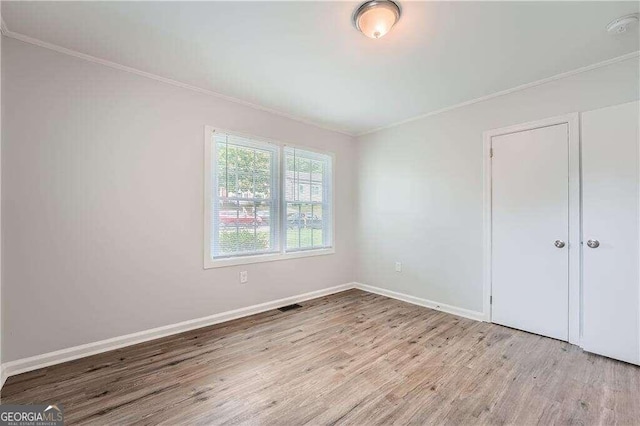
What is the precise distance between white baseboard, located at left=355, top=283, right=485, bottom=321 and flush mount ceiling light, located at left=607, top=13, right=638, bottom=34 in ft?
8.97

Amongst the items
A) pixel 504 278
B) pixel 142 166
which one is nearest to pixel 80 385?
pixel 142 166

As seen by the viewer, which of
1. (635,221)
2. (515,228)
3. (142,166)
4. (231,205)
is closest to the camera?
(635,221)

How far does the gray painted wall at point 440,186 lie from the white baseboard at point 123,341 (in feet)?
5.33

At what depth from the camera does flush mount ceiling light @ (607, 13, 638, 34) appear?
1.88 m

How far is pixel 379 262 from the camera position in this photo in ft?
13.9

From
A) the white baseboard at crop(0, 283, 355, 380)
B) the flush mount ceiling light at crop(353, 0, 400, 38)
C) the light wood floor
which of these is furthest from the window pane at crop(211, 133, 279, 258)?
the flush mount ceiling light at crop(353, 0, 400, 38)

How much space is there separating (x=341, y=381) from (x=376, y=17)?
2.51m

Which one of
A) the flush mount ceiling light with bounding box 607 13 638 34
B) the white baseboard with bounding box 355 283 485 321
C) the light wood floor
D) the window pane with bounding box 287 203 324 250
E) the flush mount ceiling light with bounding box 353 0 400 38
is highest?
the flush mount ceiling light with bounding box 607 13 638 34

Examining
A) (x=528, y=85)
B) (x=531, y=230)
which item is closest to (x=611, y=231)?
(x=531, y=230)

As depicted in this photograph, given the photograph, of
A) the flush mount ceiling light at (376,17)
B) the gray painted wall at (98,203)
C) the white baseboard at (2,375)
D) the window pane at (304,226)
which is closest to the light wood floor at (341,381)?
the white baseboard at (2,375)

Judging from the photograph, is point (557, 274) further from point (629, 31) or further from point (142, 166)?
point (142, 166)

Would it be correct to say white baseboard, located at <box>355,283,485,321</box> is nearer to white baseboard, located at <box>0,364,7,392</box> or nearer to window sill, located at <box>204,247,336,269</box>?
window sill, located at <box>204,247,336,269</box>

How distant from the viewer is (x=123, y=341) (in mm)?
2510

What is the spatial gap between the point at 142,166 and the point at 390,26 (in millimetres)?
2429
